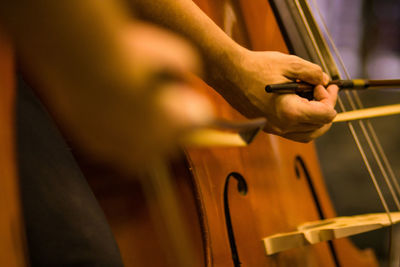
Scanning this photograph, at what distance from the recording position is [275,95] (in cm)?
50

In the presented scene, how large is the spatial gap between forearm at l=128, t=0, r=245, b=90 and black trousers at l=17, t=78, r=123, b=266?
0.16 metres

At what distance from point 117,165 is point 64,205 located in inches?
13.2

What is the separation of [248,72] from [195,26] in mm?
90

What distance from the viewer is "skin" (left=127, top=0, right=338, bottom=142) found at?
46 cm

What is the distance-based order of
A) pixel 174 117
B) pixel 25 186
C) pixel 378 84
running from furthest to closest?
pixel 378 84
pixel 25 186
pixel 174 117

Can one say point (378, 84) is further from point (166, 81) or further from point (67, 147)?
point (166, 81)

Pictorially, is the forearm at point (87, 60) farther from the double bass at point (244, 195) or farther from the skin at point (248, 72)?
the skin at point (248, 72)

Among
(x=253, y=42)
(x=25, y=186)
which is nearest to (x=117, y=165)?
(x=25, y=186)

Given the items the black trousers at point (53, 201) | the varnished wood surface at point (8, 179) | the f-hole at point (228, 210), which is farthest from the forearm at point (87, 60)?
the f-hole at point (228, 210)

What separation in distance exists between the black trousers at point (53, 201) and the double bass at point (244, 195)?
0.03 meters

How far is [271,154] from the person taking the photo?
0.66 m

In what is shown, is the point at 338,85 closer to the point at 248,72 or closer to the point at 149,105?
the point at 248,72

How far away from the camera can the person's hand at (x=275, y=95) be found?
1.62 feet

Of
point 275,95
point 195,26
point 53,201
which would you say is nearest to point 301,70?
point 275,95
